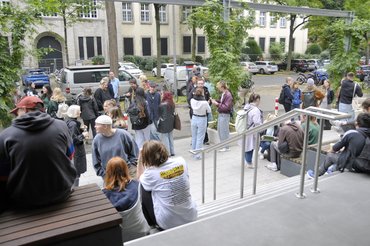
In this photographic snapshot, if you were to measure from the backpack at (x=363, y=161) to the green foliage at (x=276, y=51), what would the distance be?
43.3 meters

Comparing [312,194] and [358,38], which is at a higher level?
[358,38]

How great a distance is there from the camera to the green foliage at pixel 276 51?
46.1 metres

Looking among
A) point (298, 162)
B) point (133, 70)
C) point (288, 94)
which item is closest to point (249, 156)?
point (298, 162)

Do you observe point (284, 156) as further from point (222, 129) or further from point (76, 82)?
point (76, 82)

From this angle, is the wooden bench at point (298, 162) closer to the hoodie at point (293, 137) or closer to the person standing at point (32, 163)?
the hoodie at point (293, 137)

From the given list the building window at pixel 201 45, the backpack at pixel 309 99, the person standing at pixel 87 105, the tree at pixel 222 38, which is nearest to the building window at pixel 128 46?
the building window at pixel 201 45

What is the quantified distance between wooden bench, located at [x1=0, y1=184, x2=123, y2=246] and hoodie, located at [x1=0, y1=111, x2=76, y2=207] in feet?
0.36

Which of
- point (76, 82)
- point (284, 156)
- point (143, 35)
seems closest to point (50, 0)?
point (284, 156)

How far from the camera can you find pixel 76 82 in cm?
1557

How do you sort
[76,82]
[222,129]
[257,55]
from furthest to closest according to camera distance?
[257,55] → [76,82] → [222,129]

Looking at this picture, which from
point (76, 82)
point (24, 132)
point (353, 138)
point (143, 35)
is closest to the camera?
point (24, 132)

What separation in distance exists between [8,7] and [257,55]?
39.2 m

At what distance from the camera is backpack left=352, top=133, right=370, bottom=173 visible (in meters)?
4.64

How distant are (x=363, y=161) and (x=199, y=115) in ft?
→ 13.4
